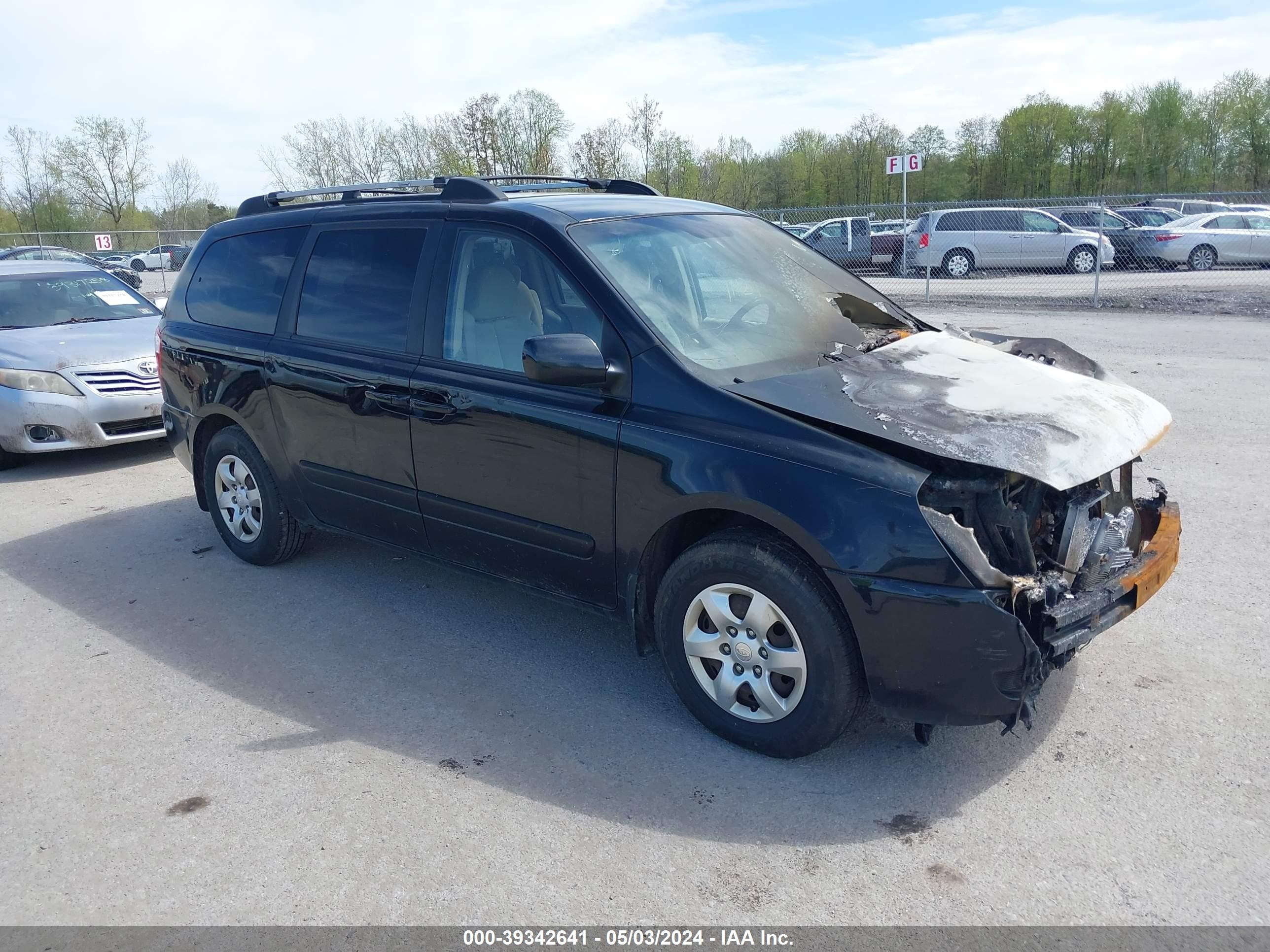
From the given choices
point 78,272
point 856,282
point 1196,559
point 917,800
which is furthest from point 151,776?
point 78,272

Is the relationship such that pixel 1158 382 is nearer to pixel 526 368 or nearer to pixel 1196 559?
pixel 1196 559

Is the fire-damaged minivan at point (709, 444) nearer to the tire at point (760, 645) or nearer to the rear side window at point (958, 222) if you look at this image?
the tire at point (760, 645)

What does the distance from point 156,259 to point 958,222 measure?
3370 centimetres

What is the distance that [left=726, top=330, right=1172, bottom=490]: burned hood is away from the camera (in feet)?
10.1

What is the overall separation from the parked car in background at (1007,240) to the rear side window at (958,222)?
0.04 feet

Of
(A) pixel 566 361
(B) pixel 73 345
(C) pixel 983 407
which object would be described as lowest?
(C) pixel 983 407

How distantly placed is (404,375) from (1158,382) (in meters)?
8.05

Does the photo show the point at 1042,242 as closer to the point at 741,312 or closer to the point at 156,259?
the point at 741,312

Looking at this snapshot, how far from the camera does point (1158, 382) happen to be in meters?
9.46

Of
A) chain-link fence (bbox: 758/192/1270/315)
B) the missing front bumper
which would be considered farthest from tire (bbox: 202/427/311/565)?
chain-link fence (bbox: 758/192/1270/315)

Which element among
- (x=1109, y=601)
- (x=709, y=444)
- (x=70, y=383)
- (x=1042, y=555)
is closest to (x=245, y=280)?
(x=709, y=444)

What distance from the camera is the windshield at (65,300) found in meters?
8.70

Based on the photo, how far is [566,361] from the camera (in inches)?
138

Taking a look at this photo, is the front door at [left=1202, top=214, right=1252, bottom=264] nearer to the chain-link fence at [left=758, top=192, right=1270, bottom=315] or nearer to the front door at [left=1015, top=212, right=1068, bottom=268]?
the chain-link fence at [left=758, top=192, right=1270, bottom=315]
